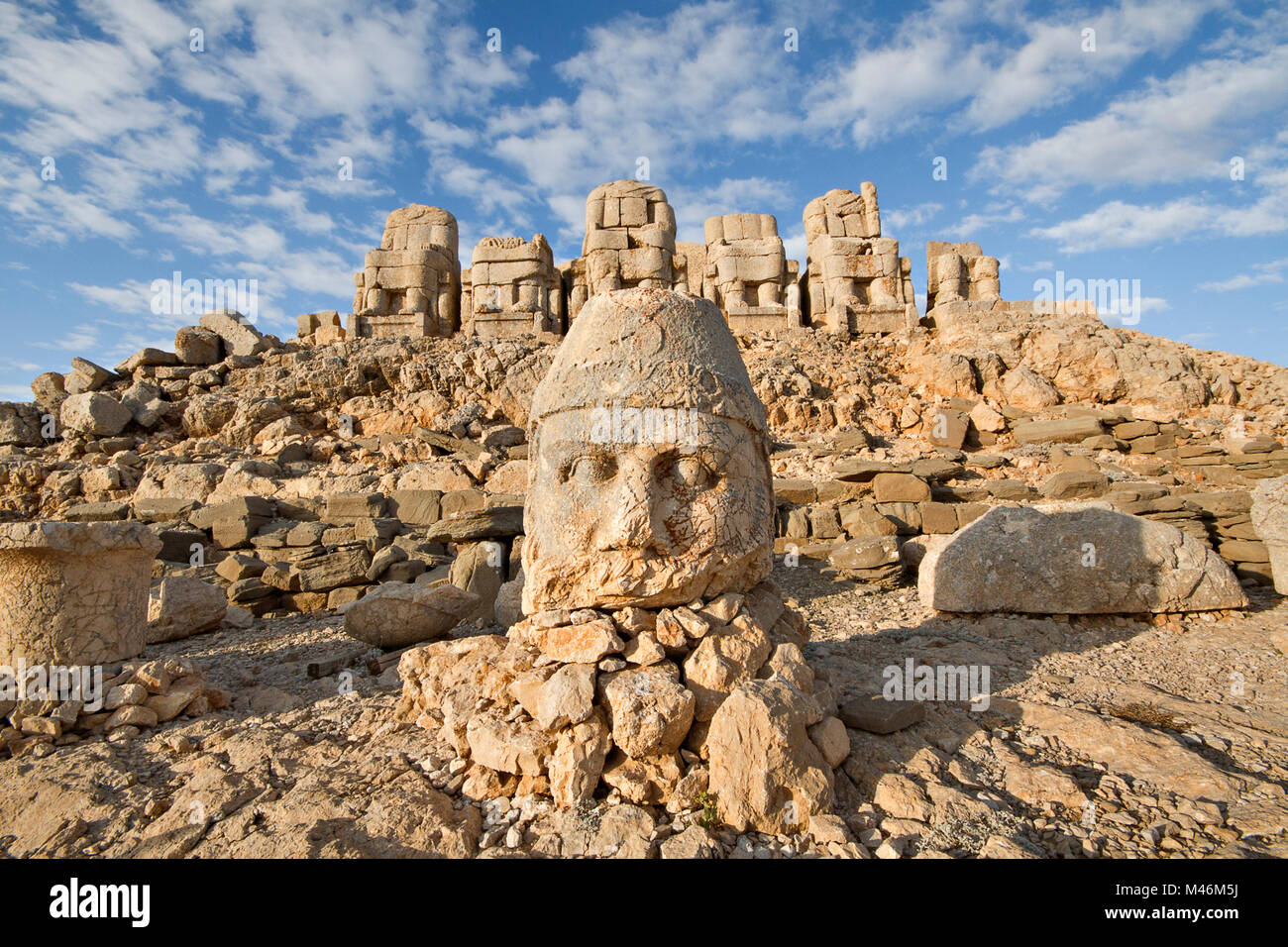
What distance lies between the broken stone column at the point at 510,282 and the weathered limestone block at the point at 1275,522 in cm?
1184

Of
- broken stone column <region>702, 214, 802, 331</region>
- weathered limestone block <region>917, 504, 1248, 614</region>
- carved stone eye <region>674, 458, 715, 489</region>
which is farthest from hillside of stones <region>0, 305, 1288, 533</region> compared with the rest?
carved stone eye <region>674, 458, 715, 489</region>

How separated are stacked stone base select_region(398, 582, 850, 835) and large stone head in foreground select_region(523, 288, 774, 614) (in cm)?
16

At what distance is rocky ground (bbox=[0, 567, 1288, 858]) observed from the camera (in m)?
2.34

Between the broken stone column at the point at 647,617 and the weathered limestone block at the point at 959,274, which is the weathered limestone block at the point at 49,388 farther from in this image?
the weathered limestone block at the point at 959,274

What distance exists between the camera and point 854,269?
48.1ft

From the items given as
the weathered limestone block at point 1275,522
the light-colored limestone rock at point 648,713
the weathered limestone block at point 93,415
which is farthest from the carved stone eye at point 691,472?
the weathered limestone block at point 93,415

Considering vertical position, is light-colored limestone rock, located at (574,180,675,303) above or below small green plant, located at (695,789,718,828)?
above

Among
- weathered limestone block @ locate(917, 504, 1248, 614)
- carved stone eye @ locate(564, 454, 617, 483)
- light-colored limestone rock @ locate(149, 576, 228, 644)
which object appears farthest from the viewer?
light-colored limestone rock @ locate(149, 576, 228, 644)

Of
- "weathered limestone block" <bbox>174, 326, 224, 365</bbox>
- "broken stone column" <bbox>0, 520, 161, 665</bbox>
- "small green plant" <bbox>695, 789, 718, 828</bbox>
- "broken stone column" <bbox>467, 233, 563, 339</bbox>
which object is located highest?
"broken stone column" <bbox>467, 233, 563, 339</bbox>

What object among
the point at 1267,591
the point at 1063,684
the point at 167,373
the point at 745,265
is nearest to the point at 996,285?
the point at 745,265

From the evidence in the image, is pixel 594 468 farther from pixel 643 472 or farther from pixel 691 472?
pixel 691 472

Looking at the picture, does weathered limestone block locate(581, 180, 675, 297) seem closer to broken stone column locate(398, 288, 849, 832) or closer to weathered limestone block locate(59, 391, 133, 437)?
weathered limestone block locate(59, 391, 133, 437)

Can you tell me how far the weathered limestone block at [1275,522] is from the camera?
577cm

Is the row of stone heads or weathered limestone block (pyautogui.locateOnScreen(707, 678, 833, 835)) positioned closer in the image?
weathered limestone block (pyautogui.locateOnScreen(707, 678, 833, 835))
